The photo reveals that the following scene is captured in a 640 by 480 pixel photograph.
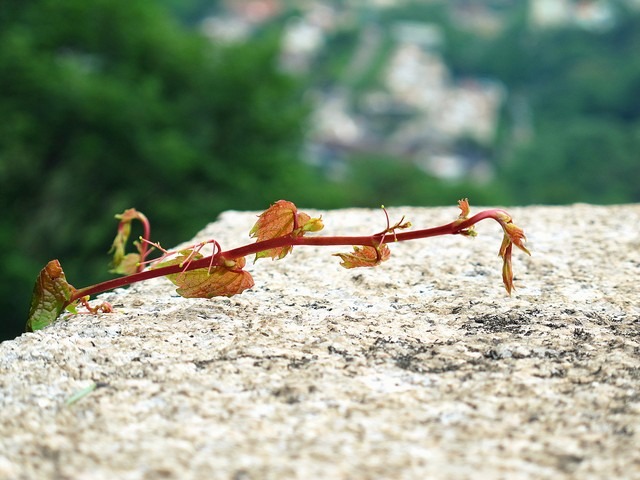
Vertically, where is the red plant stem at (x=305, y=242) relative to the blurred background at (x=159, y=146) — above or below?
below

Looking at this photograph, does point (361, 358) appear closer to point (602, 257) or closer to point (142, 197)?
point (602, 257)

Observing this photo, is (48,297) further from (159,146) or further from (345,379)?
(159,146)

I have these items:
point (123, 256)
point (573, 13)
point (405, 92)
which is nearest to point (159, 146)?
point (123, 256)

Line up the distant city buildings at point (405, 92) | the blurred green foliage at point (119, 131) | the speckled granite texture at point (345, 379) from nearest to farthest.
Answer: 1. the speckled granite texture at point (345, 379)
2. the blurred green foliage at point (119, 131)
3. the distant city buildings at point (405, 92)

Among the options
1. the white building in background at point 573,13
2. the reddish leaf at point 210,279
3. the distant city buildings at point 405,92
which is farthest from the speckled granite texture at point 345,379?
the white building in background at point 573,13

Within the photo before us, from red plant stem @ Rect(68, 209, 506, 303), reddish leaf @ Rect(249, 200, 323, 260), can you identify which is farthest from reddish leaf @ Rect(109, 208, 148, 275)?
reddish leaf @ Rect(249, 200, 323, 260)

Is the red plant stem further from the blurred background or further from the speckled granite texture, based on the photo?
the blurred background

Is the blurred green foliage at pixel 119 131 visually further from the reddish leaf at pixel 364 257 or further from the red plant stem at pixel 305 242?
the reddish leaf at pixel 364 257
